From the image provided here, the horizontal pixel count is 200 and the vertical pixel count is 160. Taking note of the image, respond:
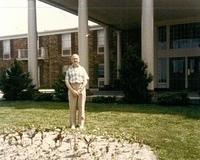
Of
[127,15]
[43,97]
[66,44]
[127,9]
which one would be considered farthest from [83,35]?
[66,44]

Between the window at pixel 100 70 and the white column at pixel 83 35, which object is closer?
the white column at pixel 83 35

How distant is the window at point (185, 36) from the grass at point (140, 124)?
15251 millimetres

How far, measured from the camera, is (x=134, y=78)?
62.1ft

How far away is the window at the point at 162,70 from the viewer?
31219 millimetres

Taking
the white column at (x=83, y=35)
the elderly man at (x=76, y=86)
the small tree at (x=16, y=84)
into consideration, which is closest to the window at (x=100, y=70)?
the small tree at (x=16, y=84)

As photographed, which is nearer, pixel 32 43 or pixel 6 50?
pixel 32 43

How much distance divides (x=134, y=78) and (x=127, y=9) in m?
9.31

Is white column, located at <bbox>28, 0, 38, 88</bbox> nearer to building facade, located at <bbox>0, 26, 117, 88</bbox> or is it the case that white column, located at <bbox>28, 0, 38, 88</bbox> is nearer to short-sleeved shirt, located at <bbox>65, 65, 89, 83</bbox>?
short-sleeved shirt, located at <bbox>65, 65, 89, 83</bbox>

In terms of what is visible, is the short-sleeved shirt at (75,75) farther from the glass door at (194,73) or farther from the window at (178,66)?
the window at (178,66)

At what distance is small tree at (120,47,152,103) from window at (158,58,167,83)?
12238 mm

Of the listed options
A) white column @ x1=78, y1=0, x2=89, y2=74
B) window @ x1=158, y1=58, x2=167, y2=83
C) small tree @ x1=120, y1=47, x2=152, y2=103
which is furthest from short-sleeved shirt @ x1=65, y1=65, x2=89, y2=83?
window @ x1=158, y1=58, x2=167, y2=83

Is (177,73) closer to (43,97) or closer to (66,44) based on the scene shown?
(43,97)

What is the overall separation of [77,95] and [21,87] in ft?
41.7

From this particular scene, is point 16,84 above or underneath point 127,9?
underneath
